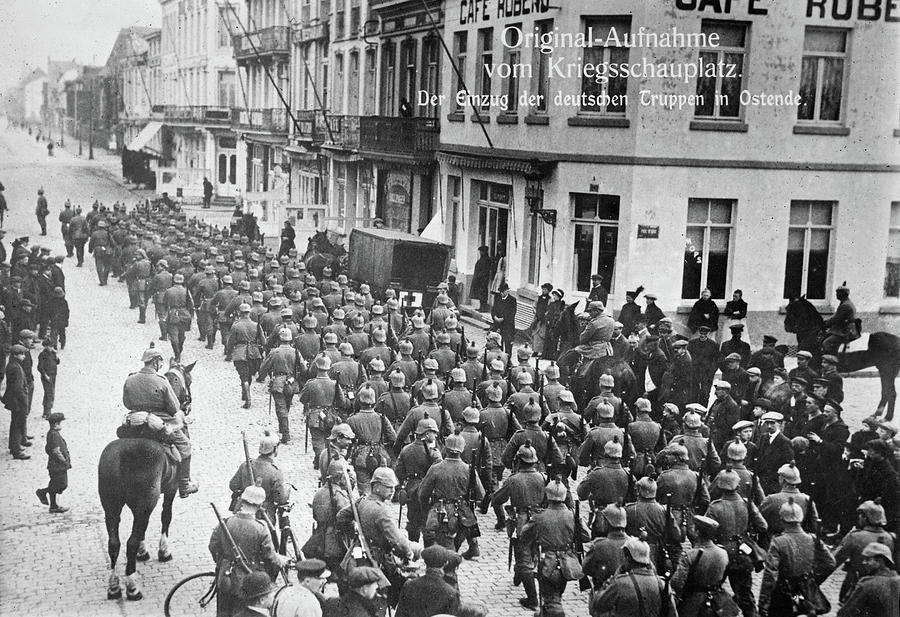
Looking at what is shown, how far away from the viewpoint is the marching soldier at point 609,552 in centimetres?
822

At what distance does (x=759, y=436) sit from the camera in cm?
1094

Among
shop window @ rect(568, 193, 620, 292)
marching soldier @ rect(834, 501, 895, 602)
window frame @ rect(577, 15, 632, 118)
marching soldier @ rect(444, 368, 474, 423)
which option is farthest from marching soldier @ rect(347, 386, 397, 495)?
window frame @ rect(577, 15, 632, 118)

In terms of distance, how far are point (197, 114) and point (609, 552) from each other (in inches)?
1527

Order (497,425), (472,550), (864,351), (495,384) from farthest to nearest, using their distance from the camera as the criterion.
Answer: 1. (864,351)
2. (495,384)
3. (497,425)
4. (472,550)

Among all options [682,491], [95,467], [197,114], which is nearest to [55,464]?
[95,467]

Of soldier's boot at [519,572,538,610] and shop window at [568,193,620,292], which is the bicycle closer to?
soldier's boot at [519,572,538,610]

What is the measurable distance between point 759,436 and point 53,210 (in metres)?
16.8

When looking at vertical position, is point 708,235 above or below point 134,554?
above

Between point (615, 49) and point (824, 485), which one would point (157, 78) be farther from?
point (824, 485)

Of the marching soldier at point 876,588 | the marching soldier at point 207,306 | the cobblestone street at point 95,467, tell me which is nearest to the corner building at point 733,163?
the cobblestone street at point 95,467

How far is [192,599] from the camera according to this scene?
904 centimetres

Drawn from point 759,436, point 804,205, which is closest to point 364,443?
point 759,436

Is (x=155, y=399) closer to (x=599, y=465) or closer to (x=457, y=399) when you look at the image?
(x=457, y=399)

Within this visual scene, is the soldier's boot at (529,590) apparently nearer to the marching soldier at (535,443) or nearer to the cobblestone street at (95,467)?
the cobblestone street at (95,467)
